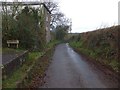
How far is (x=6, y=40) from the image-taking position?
2614 cm

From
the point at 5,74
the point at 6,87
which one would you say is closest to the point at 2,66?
the point at 5,74

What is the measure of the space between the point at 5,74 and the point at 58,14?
70364 mm

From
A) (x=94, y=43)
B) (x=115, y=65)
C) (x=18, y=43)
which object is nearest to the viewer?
(x=115, y=65)

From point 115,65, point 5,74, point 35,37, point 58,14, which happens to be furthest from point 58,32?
point 5,74

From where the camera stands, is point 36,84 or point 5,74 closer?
point 5,74

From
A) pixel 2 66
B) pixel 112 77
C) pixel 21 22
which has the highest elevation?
pixel 21 22

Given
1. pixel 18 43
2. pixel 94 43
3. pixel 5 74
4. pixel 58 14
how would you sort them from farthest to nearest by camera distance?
pixel 58 14 < pixel 94 43 < pixel 18 43 < pixel 5 74

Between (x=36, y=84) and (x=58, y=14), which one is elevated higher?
(x=58, y=14)

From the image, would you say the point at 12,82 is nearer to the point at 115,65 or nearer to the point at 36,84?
the point at 36,84

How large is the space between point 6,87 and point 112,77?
6.14 meters

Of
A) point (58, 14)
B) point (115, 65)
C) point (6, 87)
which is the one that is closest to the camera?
point (6, 87)

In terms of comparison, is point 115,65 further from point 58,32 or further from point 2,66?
point 58,32

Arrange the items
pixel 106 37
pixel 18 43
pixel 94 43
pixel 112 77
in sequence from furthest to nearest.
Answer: pixel 94 43 < pixel 18 43 < pixel 106 37 < pixel 112 77

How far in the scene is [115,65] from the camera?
54.9 feet
